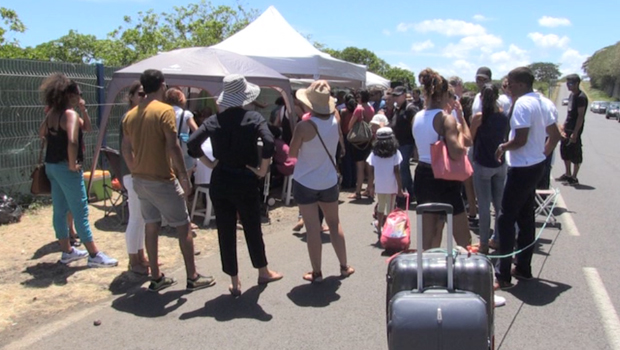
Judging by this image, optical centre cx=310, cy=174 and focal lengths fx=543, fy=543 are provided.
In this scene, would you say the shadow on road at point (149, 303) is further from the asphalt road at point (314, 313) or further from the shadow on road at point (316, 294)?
the shadow on road at point (316, 294)

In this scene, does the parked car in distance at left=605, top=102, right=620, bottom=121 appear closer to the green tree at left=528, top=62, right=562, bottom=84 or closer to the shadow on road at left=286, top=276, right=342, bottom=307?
the shadow on road at left=286, top=276, right=342, bottom=307

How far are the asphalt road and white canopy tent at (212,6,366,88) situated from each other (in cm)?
609

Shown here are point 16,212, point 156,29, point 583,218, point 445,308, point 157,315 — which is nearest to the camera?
point 445,308

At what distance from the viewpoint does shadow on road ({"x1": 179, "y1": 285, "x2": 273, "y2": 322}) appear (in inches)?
173

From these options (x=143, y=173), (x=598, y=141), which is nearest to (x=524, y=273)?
(x=143, y=173)

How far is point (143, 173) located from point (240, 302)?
1392 mm

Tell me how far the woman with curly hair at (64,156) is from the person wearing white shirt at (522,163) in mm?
3891

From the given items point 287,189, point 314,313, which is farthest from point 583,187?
point 314,313

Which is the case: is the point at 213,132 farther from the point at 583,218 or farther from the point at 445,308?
the point at 583,218

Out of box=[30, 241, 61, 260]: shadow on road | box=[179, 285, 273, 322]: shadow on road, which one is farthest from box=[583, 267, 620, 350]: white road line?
box=[30, 241, 61, 260]: shadow on road

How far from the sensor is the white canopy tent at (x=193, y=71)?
7730 millimetres

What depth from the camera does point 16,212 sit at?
7.25 m

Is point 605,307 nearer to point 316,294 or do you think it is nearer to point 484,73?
point 316,294

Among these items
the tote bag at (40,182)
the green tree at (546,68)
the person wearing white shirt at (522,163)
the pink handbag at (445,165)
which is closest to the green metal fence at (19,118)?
the tote bag at (40,182)
